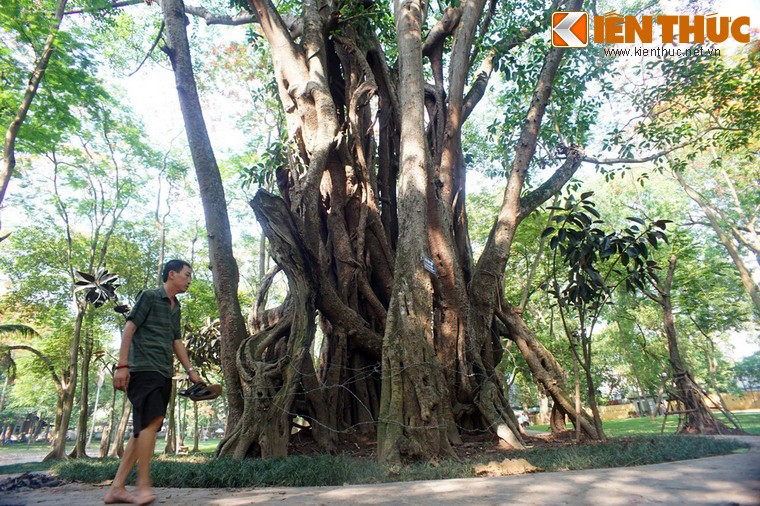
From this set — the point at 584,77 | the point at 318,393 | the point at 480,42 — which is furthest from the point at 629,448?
the point at 584,77

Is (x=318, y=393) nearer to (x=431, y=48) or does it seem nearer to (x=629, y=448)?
(x=629, y=448)

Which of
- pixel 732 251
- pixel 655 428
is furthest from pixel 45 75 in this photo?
pixel 732 251

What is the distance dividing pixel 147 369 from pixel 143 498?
739 millimetres

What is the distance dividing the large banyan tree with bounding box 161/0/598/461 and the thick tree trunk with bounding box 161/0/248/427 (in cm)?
2

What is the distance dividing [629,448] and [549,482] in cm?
182

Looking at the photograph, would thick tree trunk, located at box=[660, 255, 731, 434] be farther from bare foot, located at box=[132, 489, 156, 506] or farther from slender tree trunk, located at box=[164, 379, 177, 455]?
slender tree trunk, located at box=[164, 379, 177, 455]

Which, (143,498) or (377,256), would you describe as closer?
(143,498)

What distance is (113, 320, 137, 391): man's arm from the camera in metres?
2.62

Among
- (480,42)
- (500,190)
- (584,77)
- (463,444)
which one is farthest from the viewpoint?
(500,190)

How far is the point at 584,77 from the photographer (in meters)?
8.74

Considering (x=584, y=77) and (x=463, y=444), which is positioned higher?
(x=584, y=77)

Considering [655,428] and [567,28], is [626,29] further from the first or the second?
[655,428]

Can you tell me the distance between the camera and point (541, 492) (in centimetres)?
214

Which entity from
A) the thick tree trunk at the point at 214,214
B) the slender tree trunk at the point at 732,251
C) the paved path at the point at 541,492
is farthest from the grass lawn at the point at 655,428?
the thick tree trunk at the point at 214,214
